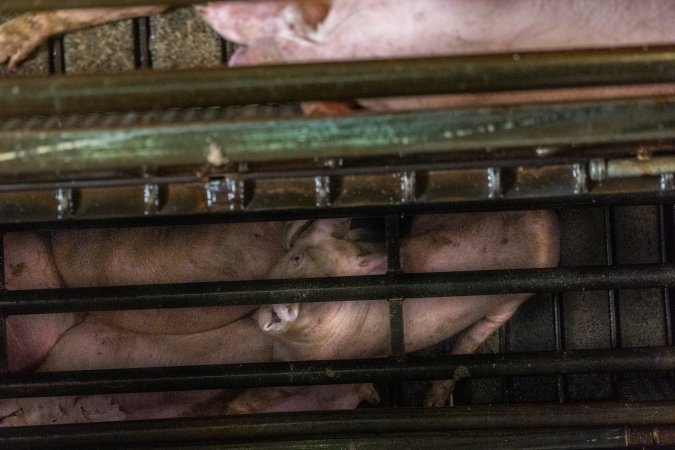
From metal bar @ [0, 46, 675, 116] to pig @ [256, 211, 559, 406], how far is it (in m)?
0.86

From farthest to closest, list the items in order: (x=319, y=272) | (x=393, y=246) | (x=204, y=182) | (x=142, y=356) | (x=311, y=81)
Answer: (x=142, y=356), (x=319, y=272), (x=393, y=246), (x=204, y=182), (x=311, y=81)

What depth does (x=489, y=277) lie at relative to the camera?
4.99 feet

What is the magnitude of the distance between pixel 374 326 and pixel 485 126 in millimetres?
978

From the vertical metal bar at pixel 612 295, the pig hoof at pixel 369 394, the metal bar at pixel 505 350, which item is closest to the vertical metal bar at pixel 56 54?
the pig hoof at pixel 369 394

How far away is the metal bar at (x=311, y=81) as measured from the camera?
853 millimetres

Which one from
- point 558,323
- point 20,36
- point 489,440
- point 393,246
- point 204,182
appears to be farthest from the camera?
point 558,323

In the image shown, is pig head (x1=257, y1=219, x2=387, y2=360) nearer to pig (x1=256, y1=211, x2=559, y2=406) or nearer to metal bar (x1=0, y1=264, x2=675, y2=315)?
pig (x1=256, y1=211, x2=559, y2=406)

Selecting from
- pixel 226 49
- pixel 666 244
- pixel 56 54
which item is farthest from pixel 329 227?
pixel 666 244

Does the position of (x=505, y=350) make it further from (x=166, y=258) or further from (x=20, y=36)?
(x=20, y=36)

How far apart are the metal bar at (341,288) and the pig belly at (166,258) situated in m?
0.19

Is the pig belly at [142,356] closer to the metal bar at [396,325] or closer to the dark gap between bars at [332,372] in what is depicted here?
the dark gap between bars at [332,372]

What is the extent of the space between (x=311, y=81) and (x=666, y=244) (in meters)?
1.57

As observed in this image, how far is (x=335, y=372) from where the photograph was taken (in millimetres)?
1540

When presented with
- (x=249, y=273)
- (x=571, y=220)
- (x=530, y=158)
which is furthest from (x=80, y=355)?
(x=571, y=220)
